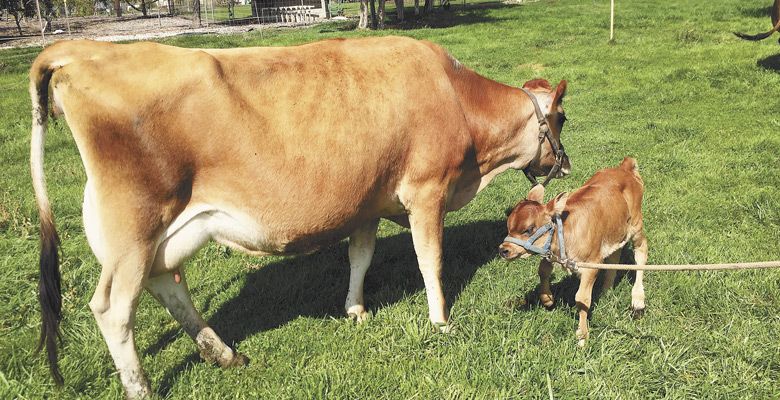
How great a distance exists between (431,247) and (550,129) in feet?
5.32

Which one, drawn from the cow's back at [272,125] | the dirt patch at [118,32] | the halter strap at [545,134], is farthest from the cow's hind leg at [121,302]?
the dirt patch at [118,32]

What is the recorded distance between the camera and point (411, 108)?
4086 mm

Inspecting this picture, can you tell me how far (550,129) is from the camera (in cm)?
506

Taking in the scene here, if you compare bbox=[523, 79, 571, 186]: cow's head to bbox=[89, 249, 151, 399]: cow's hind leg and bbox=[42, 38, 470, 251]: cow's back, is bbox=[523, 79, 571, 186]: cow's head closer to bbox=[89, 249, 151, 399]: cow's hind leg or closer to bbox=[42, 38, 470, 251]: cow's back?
bbox=[42, 38, 470, 251]: cow's back

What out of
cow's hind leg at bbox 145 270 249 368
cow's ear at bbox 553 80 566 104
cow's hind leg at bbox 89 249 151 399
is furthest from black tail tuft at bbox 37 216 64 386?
cow's ear at bbox 553 80 566 104

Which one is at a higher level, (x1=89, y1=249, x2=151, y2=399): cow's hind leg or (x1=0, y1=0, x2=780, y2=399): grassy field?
(x1=89, y1=249, x2=151, y2=399): cow's hind leg

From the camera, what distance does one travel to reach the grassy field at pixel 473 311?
12.3 ft

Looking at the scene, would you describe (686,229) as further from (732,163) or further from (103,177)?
(103,177)

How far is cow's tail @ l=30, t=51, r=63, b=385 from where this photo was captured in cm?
322

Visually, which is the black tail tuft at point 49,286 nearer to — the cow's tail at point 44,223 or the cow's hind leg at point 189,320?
the cow's tail at point 44,223

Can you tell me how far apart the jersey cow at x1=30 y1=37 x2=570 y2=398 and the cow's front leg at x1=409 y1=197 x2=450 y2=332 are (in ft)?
0.04

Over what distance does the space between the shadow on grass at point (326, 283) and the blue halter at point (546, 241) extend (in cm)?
102

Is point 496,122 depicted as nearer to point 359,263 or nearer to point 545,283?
point 545,283

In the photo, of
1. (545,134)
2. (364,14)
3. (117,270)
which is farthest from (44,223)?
(364,14)
